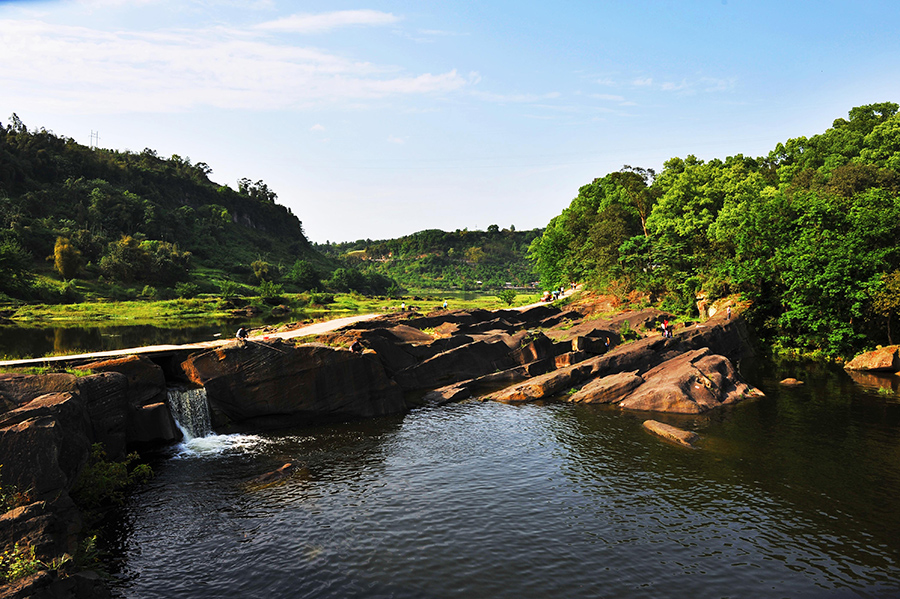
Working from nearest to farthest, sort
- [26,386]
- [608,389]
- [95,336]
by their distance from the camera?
[26,386] → [608,389] → [95,336]

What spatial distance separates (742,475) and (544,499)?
11461 millimetres

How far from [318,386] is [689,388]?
29.4 meters

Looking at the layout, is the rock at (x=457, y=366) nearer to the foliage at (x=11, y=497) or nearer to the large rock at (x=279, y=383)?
the large rock at (x=279, y=383)

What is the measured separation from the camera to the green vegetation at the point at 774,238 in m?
54.5

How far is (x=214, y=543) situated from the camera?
20.2 metres

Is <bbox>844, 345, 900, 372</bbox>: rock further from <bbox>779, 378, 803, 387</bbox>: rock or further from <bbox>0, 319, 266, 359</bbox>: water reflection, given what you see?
<bbox>0, 319, 266, 359</bbox>: water reflection

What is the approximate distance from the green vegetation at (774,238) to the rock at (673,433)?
110 ft

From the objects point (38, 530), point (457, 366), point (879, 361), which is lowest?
point (879, 361)

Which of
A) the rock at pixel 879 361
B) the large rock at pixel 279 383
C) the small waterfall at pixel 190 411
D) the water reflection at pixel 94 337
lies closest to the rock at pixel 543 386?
the large rock at pixel 279 383

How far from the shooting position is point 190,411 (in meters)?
33.5

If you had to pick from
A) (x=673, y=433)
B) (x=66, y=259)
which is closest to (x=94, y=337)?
(x=66, y=259)

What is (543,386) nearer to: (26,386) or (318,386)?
(318,386)

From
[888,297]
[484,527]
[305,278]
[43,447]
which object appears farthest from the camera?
[305,278]

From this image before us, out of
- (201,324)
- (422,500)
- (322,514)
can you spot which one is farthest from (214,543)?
(201,324)
